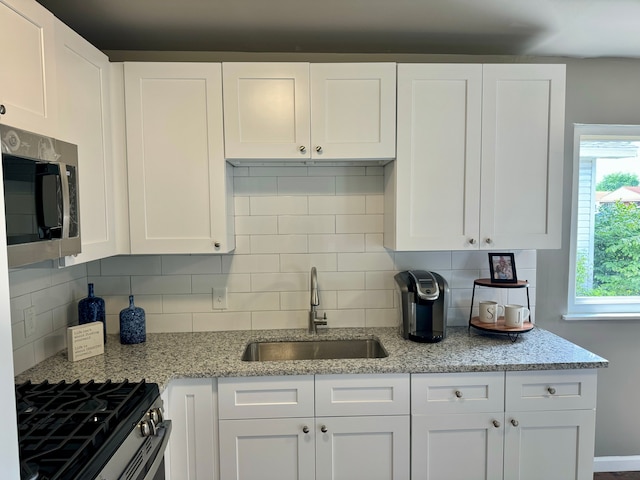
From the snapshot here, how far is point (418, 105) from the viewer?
78.4 inches

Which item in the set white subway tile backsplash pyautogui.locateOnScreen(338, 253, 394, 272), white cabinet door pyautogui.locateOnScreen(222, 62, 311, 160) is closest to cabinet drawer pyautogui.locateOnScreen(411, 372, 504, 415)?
white subway tile backsplash pyautogui.locateOnScreen(338, 253, 394, 272)

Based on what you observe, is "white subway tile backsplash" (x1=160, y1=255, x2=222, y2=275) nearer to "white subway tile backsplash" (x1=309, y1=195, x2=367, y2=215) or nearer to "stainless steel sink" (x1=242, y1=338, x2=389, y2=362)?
"stainless steel sink" (x1=242, y1=338, x2=389, y2=362)

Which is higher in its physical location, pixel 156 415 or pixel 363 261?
pixel 363 261

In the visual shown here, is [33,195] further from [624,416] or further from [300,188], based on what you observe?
[624,416]

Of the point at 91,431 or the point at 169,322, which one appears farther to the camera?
the point at 169,322

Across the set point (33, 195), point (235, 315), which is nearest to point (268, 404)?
point (235, 315)

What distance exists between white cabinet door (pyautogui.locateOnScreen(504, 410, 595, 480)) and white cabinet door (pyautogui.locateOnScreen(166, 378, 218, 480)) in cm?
130

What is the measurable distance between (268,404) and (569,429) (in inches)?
53.2

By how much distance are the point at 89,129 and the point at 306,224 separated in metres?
1.14

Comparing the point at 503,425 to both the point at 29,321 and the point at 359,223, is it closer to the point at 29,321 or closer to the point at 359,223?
the point at 359,223

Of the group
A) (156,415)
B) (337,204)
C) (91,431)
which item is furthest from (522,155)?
(91,431)

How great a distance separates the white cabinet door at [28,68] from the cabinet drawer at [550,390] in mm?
2057

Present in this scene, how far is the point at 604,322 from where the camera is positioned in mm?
2482

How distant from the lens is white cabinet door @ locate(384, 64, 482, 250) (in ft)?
6.51
